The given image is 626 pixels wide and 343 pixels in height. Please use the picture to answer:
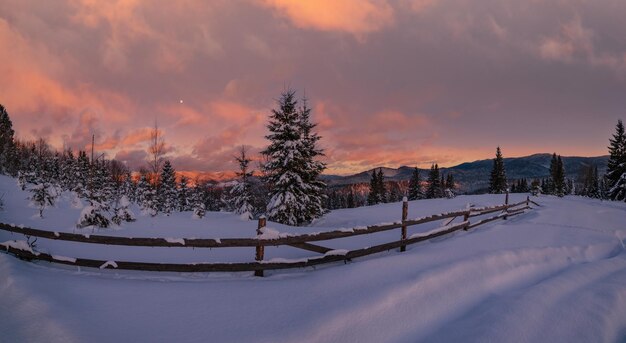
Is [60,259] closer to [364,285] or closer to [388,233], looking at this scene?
[364,285]

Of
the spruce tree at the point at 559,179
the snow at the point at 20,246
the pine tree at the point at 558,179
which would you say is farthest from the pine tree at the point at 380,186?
the snow at the point at 20,246

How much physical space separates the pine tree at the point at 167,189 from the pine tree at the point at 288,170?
32129 millimetres

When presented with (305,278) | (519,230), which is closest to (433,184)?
(519,230)

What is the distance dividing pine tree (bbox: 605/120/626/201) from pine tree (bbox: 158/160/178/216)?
61.4m

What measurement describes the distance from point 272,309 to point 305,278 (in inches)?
62.7

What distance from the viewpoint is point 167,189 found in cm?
4922

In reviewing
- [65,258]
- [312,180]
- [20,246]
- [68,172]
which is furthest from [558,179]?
[68,172]

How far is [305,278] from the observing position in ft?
22.7

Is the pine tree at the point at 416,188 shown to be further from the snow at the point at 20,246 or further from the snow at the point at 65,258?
the snow at the point at 20,246

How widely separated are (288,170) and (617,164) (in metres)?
48.4

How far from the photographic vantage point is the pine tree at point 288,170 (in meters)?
21.1

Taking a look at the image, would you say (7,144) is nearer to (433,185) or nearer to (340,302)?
(433,185)

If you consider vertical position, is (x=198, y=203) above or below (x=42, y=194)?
below

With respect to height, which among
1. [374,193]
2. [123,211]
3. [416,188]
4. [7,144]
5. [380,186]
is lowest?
[123,211]
